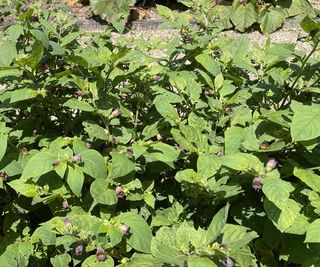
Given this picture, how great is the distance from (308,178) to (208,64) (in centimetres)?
73

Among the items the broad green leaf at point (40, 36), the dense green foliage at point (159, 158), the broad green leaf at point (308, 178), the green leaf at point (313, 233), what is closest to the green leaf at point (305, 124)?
the dense green foliage at point (159, 158)

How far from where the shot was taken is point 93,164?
187 cm

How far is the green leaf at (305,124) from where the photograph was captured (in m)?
1.69

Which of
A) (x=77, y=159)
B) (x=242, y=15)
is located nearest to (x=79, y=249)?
(x=77, y=159)

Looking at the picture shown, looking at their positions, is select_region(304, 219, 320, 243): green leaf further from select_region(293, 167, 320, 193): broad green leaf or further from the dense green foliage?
select_region(293, 167, 320, 193): broad green leaf

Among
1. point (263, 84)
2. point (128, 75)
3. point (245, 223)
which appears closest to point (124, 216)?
point (245, 223)

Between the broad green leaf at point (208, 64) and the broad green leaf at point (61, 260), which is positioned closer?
the broad green leaf at point (61, 260)

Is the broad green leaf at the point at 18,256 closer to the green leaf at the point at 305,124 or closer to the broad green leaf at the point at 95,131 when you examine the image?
the broad green leaf at the point at 95,131

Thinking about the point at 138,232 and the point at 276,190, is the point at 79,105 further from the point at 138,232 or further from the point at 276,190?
the point at 276,190

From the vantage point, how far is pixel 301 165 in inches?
78.7

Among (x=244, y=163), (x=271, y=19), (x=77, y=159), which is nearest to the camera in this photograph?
(x=244, y=163)

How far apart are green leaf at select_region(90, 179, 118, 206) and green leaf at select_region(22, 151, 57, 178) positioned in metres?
0.16

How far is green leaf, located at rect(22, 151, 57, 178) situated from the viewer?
1786 mm

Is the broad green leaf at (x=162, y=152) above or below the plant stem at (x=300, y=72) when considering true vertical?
below
